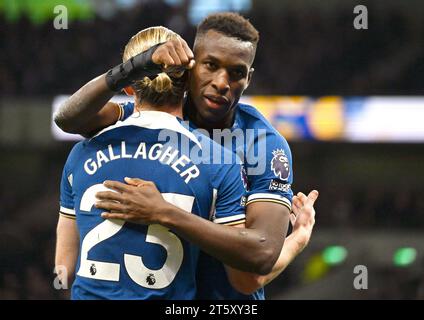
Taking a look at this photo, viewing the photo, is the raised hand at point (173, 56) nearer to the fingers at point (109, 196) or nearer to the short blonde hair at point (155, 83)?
the short blonde hair at point (155, 83)

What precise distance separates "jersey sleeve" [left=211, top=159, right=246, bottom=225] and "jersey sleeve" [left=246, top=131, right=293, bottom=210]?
141 millimetres

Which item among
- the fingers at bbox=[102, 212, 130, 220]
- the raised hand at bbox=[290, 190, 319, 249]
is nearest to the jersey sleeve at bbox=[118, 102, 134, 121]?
the fingers at bbox=[102, 212, 130, 220]

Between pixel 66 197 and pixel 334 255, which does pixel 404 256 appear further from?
pixel 66 197

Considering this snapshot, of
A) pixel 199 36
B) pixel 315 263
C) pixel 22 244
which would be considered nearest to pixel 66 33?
pixel 22 244

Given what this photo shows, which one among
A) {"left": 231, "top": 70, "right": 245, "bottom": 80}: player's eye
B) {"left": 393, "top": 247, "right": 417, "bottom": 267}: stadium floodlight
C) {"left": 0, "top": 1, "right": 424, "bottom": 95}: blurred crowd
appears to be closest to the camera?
{"left": 231, "top": 70, "right": 245, "bottom": 80}: player's eye

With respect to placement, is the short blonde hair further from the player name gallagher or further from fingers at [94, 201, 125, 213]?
fingers at [94, 201, 125, 213]

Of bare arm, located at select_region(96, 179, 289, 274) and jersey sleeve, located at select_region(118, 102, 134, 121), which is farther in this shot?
jersey sleeve, located at select_region(118, 102, 134, 121)

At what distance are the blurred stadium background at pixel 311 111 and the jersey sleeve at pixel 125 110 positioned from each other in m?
7.18

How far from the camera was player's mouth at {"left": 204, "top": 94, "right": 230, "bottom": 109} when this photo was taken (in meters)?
3.86

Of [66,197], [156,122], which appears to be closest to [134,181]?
[156,122]

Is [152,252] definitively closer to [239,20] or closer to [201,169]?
[201,169]

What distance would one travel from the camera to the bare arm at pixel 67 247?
3.92 m

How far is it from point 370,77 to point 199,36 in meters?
10.6

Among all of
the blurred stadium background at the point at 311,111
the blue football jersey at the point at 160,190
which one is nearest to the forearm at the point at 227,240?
the blue football jersey at the point at 160,190
